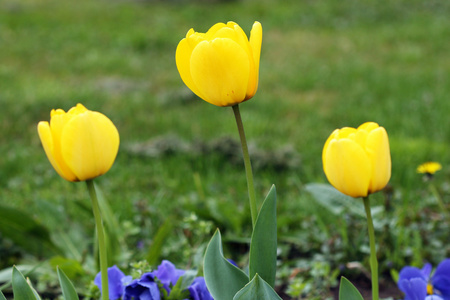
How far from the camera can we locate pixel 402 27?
7664 millimetres

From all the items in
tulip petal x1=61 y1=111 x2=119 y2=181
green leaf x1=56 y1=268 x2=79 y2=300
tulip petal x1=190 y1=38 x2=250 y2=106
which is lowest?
green leaf x1=56 y1=268 x2=79 y2=300

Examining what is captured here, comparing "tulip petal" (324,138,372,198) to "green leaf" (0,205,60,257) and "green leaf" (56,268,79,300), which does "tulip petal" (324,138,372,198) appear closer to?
"green leaf" (56,268,79,300)

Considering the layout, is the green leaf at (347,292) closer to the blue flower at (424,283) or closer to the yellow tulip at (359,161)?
the yellow tulip at (359,161)

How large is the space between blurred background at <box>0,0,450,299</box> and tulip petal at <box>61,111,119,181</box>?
0.39 meters

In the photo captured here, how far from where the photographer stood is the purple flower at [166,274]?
1354mm

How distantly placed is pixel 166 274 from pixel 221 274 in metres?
0.28

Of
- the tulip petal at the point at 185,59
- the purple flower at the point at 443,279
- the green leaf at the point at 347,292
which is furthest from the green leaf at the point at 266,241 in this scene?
the purple flower at the point at 443,279

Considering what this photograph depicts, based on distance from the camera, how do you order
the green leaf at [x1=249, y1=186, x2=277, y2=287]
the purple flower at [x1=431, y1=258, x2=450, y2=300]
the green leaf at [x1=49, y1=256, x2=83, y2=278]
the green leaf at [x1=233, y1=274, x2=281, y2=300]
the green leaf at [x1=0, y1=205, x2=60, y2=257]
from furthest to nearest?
the green leaf at [x1=0, y1=205, x2=60, y2=257], the green leaf at [x1=49, y1=256, x2=83, y2=278], the purple flower at [x1=431, y1=258, x2=450, y2=300], the green leaf at [x1=249, y1=186, x2=277, y2=287], the green leaf at [x1=233, y1=274, x2=281, y2=300]

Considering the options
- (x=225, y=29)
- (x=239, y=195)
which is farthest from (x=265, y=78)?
(x=225, y=29)

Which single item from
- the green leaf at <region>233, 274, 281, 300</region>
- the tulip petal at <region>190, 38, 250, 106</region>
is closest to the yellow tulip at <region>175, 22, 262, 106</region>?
the tulip petal at <region>190, 38, 250, 106</region>

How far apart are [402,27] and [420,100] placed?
11.5 ft

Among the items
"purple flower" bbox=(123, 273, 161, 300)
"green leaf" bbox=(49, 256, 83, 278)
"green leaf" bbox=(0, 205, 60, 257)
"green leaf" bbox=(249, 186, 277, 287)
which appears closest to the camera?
"green leaf" bbox=(249, 186, 277, 287)

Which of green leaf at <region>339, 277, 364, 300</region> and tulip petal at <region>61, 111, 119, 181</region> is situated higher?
tulip petal at <region>61, 111, 119, 181</region>

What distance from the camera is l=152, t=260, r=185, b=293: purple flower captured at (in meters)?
1.35
